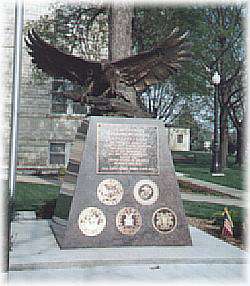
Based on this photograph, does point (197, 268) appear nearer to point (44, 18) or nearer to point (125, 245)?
point (125, 245)

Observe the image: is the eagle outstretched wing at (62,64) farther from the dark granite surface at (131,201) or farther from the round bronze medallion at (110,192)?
the round bronze medallion at (110,192)

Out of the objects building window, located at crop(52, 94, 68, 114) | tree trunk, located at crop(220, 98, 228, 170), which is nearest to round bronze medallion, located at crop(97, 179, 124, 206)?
building window, located at crop(52, 94, 68, 114)

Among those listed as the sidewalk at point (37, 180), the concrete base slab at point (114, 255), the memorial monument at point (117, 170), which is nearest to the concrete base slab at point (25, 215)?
the memorial monument at point (117, 170)

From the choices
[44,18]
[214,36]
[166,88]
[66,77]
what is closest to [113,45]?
[66,77]

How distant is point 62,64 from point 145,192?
94.3 inches

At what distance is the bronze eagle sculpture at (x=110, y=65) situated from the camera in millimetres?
7527

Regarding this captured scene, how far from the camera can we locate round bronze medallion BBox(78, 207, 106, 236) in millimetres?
6902

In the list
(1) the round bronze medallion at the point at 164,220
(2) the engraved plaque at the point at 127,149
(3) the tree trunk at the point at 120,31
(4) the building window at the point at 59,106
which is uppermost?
(3) the tree trunk at the point at 120,31

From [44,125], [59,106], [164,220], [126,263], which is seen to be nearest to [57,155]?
[44,125]

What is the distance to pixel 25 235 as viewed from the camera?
7.74 m

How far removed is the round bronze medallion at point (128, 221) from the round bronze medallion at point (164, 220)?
248 millimetres

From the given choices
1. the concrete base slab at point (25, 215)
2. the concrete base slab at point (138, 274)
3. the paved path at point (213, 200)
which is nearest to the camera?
the concrete base slab at point (138, 274)

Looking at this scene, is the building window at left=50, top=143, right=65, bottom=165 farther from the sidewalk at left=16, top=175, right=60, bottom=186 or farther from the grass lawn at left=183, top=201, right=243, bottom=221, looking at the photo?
the grass lawn at left=183, top=201, right=243, bottom=221

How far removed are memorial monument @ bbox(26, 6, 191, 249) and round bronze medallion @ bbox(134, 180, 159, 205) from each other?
1 cm
